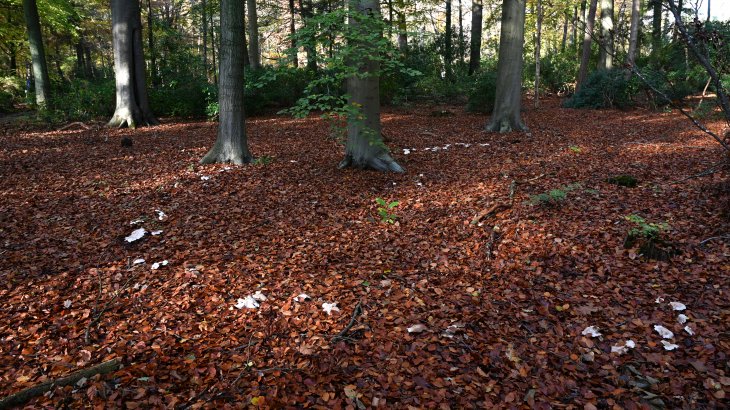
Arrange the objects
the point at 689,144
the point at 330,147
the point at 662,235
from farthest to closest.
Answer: the point at 330,147, the point at 689,144, the point at 662,235

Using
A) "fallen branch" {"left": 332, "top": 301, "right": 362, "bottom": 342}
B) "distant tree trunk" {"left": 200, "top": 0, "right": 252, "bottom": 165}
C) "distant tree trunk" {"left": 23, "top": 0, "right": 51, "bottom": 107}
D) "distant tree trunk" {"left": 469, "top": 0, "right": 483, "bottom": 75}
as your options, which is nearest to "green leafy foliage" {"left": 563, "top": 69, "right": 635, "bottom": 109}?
"distant tree trunk" {"left": 469, "top": 0, "right": 483, "bottom": 75}

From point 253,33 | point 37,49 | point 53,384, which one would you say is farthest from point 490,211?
point 253,33

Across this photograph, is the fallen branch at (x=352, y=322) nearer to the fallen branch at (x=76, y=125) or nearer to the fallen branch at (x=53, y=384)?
the fallen branch at (x=53, y=384)

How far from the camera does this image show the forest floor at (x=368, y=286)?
2.80 m

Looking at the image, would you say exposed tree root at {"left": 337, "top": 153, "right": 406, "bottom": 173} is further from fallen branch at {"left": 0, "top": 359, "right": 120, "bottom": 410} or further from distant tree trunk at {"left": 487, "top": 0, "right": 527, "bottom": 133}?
fallen branch at {"left": 0, "top": 359, "right": 120, "bottom": 410}

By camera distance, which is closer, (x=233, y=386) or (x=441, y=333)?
(x=233, y=386)

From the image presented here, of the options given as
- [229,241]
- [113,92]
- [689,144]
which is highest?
[113,92]

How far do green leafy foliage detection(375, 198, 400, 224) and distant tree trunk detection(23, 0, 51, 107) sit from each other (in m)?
12.8

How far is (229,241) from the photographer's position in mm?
4879

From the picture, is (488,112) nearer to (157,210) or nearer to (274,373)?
(157,210)

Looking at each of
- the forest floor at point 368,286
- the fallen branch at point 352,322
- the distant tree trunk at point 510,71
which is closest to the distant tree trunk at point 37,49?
the forest floor at point 368,286

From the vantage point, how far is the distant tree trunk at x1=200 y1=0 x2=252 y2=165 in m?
7.36

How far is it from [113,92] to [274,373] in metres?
14.1

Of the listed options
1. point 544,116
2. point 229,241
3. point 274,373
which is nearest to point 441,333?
point 274,373
